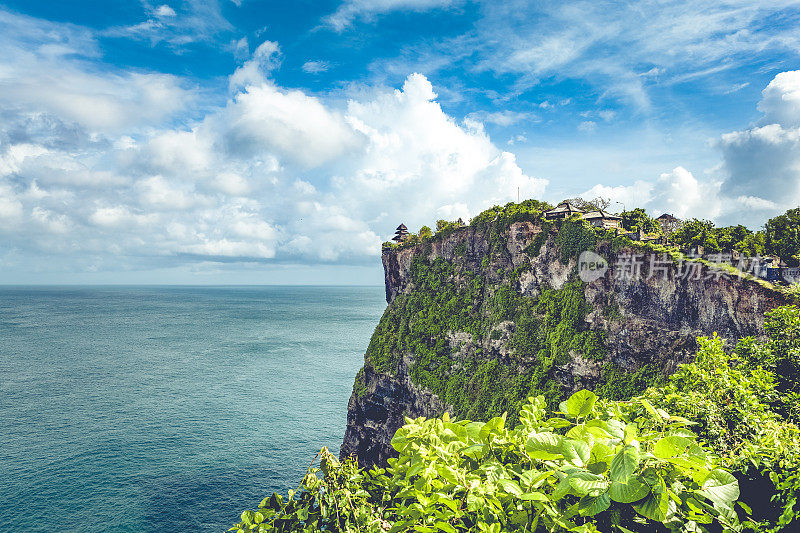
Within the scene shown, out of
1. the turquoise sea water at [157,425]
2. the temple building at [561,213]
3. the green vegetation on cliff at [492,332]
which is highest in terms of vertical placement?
the temple building at [561,213]

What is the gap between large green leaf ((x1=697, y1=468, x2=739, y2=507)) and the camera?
3500mm

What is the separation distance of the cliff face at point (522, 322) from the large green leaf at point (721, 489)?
31.4 metres

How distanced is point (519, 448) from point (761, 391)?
753cm

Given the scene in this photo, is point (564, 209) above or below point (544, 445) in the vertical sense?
above

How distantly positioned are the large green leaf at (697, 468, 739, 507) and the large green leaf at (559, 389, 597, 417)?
1.08 metres

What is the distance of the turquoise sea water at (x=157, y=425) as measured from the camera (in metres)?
40.2

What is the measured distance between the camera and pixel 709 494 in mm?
3498

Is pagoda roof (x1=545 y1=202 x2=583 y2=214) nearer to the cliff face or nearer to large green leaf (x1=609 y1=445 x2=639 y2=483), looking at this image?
the cliff face

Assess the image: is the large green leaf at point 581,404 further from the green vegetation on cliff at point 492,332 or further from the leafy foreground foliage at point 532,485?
the green vegetation on cliff at point 492,332

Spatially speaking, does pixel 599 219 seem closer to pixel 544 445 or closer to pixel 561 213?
pixel 561 213

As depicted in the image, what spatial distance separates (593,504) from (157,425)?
2689 inches

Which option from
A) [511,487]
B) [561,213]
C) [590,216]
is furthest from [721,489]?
[590,216]

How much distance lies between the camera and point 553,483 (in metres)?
3.94

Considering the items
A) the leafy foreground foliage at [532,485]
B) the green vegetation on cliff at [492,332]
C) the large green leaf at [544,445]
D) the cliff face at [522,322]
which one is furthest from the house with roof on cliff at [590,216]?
the large green leaf at [544,445]
